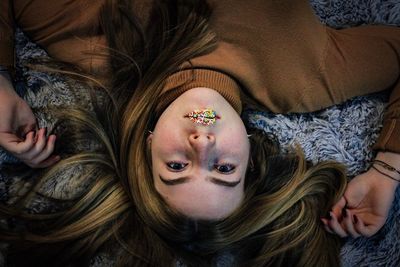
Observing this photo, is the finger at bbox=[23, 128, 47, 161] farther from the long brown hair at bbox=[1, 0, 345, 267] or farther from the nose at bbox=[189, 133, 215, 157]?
the nose at bbox=[189, 133, 215, 157]

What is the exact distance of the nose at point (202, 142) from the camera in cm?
93

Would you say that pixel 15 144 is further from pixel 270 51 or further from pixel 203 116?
pixel 270 51

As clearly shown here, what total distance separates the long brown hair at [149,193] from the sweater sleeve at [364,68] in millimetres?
171

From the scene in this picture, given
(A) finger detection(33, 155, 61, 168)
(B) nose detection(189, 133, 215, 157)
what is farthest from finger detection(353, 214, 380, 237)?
(A) finger detection(33, 155, 61, 168)

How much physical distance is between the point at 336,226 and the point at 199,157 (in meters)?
0.42

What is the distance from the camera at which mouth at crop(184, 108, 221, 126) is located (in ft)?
3.13

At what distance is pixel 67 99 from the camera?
1.19m

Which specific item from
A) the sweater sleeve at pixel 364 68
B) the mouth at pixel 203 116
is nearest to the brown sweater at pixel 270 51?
the sweater sleeve at pixel 364 68

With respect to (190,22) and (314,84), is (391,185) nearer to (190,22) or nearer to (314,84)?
(314,84)

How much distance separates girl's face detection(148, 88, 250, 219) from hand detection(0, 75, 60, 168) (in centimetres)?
28

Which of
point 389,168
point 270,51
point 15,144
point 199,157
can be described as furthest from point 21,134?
point 389,168

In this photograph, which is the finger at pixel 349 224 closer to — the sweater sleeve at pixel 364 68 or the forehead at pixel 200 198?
the sweater sleeve at pixel 364 68

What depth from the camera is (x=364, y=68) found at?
3.69 feet

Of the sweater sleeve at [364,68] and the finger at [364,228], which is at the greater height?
the sweater sleeve at [364,68]
